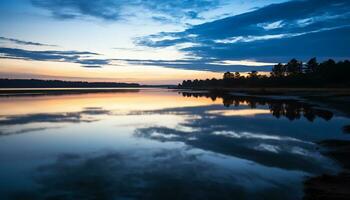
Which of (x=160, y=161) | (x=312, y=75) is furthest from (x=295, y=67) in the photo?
(x=160, y=161)

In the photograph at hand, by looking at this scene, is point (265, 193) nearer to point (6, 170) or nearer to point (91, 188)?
point (91, 188)

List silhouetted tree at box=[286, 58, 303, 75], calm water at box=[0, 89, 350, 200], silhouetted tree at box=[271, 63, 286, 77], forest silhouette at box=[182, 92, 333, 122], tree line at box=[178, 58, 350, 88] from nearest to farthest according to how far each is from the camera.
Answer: calm water at box=[0, 89, 350, 200], forest silhouette at box=[182, 92, 333, 122], tree line at box=[178, 58, 350, 88], silhouetted tree at box=[286, 58, 303, 75], silhouetted tree at box=[271, 63, 286, 77]

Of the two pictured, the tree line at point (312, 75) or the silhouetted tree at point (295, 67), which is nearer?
the tree line at point (312, 75)

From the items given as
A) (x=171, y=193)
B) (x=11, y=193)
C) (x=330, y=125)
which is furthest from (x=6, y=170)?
(x=330, y=125)

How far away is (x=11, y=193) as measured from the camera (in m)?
9.76

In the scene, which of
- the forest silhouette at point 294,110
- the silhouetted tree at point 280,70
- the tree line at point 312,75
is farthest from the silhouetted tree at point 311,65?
the forest silhouette at point 294,110

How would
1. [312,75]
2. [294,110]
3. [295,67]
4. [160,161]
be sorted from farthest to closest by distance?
[295,67], [312,75], [294,110], [160,161]

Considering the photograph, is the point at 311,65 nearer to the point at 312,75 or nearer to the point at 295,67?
the point at 295,67

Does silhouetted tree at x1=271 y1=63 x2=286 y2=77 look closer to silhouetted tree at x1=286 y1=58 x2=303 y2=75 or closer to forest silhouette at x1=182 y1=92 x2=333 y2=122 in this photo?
silhouetted tree at x1=286 y1=58 x2=303 y2=75

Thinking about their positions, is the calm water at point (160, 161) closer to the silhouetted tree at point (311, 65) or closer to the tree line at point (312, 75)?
the tree line at point (312, 75)

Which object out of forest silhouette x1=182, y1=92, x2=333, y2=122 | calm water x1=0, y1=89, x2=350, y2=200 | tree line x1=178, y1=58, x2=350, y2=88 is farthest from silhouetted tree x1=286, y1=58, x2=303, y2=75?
calm water x1=0, y1=89, x2=350, y2=200

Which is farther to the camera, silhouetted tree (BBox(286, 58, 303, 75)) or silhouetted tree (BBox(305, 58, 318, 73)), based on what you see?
silhouetted tree (BBox(286, 58, 303, 75))

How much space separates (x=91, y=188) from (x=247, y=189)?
481cm

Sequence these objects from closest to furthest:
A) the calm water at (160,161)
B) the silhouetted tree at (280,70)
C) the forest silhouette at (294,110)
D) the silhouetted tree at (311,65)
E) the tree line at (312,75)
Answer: the calm water at (160,161)
the forest silhouette at (294,110)
the tree line at (312,75)
the silhouetted tree at (311,65)
the silhouetted tree at (280,70)
